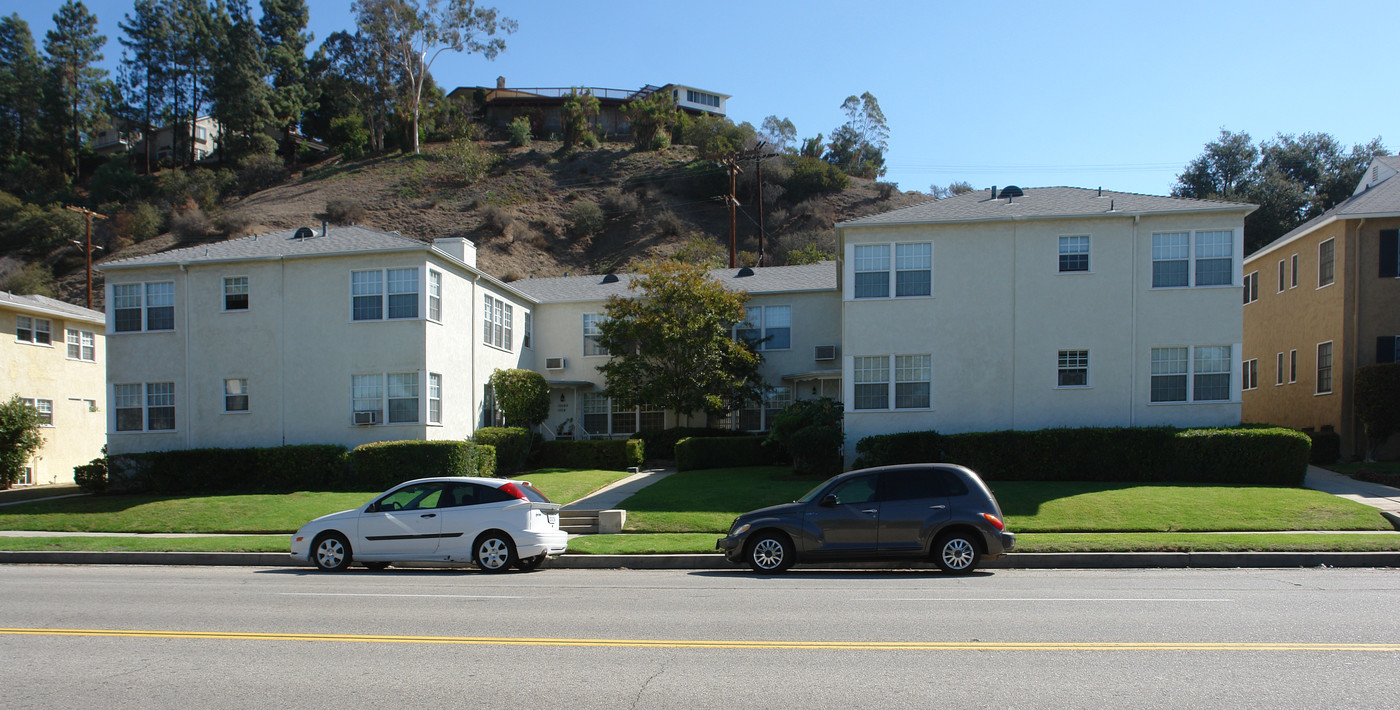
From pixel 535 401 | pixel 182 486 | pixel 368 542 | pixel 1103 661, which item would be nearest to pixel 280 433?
pixel 182 486

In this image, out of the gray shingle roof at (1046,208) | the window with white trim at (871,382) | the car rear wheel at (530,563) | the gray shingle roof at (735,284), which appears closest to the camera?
the car rear wheel at (530,563)

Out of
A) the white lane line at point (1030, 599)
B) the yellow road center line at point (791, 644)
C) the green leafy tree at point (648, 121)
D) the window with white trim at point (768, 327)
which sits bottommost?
the white lane line at point (1030, 599)

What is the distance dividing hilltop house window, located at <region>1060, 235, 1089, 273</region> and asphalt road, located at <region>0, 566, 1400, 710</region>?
44.5 ft

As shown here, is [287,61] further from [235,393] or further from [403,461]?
[403,461]

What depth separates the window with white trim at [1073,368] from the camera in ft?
79.5

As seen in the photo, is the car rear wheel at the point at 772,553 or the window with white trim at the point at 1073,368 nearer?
the car rear wheel at the point at 772,553

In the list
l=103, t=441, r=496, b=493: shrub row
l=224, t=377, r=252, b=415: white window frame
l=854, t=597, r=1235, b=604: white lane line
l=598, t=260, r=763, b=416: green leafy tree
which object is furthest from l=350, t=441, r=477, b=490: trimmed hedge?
l=854, t=597, r=1235, b=604: white lane line

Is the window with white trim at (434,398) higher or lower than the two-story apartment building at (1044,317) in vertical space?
lower

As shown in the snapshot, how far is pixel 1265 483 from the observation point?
69.9 ft

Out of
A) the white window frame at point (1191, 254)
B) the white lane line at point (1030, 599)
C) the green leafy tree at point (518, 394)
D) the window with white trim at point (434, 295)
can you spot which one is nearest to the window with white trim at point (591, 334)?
the green leafy tree at point (518, 394)

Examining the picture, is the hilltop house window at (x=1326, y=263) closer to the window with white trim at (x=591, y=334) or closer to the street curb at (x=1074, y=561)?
the street curb at (x=1074, y=561)

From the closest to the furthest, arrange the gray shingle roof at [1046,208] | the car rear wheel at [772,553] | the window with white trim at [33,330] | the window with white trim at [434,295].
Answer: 1. the car rear wheel at [772,553]
2. the gray shingle roof at [1046,208]
3. the window with white trim at [434,295]
4. the window with white trim at [33,330]

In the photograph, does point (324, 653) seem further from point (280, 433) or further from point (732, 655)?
point (280, 433)

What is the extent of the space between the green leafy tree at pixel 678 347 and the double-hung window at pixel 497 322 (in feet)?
11.7
